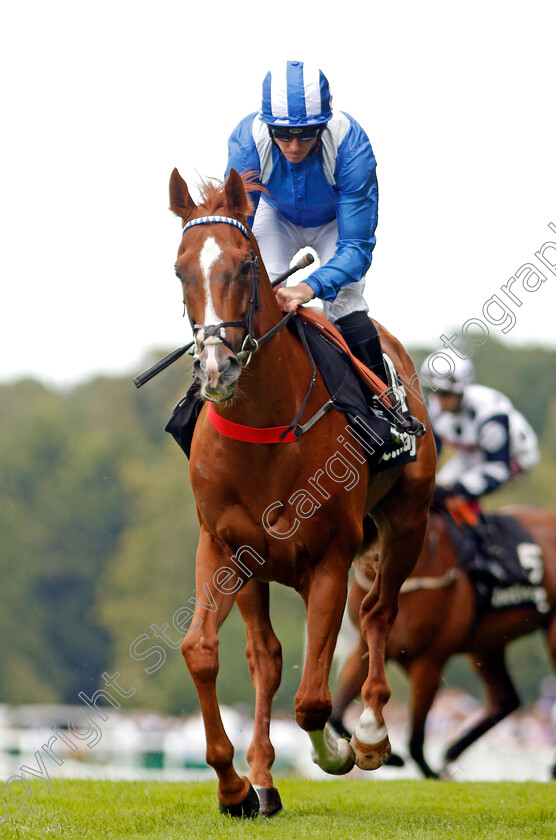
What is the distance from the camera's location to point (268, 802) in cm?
591

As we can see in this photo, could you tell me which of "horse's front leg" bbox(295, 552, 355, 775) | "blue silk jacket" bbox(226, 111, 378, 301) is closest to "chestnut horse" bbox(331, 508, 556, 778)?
"horse's front leg" bbox(295, 552, 355, 775)

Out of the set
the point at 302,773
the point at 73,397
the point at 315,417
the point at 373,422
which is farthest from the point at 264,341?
the point at 73,397

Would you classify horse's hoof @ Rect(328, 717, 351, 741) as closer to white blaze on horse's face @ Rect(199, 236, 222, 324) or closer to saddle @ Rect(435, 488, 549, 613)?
saddle @ Rect(435, 488, 549, 613)

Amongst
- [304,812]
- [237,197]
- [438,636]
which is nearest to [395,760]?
[438,636]

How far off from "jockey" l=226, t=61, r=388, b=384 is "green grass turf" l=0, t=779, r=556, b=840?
228 cm

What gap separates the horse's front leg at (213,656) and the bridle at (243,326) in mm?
1048

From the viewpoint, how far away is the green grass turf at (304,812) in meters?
5.27

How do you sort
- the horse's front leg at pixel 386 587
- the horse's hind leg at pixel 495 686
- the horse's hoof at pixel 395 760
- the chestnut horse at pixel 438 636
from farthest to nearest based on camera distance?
1. the horse's hind leg at pixel 495 686
2. the chestnut horse at pixel 438 636
3. the horse's hoof at pixel 395 760
4. the horse's front leg at pixel 386 587

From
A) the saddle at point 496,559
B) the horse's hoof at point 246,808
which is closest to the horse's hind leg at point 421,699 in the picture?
the saddle at point 496,559

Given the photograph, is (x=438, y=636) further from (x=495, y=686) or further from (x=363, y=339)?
(x=363, y=339)

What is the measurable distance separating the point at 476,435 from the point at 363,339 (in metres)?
4.86

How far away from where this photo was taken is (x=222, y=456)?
5414 millimetres

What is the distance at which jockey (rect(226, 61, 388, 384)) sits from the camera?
5.68m

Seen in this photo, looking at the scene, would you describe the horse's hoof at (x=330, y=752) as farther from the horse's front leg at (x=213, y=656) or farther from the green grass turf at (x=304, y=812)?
the horse's front leg at (x=213, y=656)
